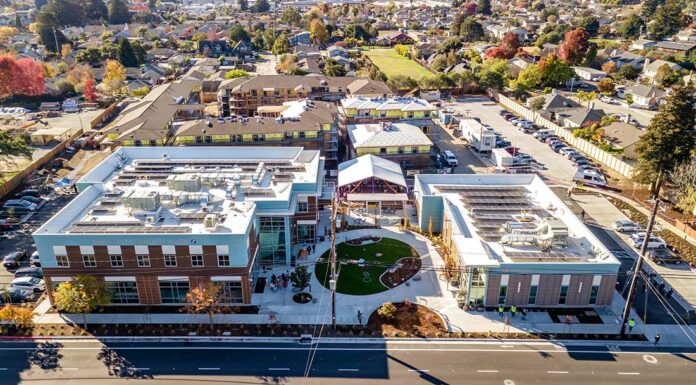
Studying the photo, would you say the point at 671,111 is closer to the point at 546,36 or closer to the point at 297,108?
the point at 297,108

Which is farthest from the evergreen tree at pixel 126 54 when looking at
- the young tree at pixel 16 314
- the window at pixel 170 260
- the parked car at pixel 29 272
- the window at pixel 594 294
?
the window at pixel 594 294

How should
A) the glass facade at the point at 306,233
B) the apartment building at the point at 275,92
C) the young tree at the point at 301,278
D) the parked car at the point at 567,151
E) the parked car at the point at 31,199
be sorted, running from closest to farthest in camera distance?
1. the young tree at the point at 301,278
2. the glass facade at the point at 306,233
3. the parked car at the point at 31,199
4. the parked car at the point at 567,151
5. the apartment building at the point at 275,92

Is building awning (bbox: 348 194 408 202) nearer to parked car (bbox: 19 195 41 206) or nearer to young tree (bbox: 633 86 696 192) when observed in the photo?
young tree (bbox: 633 86 696 192)

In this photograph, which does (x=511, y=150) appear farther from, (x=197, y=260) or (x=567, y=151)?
(x=197, y=260)

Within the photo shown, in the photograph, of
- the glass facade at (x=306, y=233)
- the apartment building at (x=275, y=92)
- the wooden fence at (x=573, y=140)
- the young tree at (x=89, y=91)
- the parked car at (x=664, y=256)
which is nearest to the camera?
the parked car at (x=664, y=256)

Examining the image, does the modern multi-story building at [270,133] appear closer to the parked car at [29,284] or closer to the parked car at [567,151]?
the parked car at [29,284]

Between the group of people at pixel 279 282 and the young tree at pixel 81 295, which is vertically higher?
the young tree at pixel 81 295

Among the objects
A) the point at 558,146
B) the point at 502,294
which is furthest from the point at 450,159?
the point at 502,294
